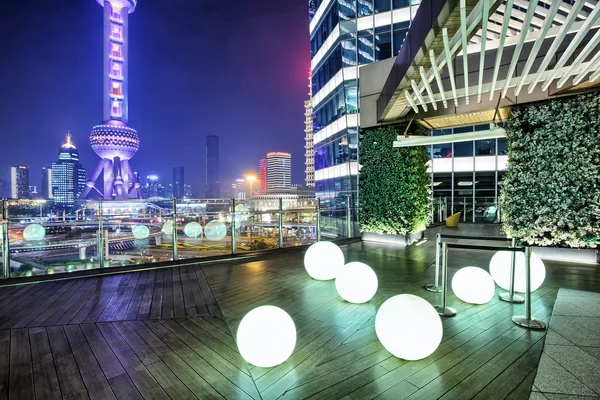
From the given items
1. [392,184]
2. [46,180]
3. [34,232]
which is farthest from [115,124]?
[392,184]

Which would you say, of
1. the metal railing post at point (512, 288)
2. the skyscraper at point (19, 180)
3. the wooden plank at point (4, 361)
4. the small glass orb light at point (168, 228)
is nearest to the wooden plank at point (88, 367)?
the wooden plank at point (4, 361)

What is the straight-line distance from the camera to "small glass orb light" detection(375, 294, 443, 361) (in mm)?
2400

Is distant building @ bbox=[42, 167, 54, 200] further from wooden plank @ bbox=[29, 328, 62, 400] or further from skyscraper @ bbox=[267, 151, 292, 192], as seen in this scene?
wooden plank @ bbox=[29, 328, 62, 400]

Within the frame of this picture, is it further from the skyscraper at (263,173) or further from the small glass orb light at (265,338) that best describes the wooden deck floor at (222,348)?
the skyscraper at (263,173)

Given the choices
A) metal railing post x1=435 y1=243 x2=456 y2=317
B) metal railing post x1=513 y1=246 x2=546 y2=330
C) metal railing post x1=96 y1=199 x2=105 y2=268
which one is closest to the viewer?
metal railing post x1=513 y1=246 x2=546 y2=330

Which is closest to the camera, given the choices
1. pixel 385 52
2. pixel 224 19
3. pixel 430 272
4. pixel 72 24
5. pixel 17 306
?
pixel 17 306

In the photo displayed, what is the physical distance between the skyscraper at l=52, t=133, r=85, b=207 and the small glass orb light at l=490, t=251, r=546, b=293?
137 m

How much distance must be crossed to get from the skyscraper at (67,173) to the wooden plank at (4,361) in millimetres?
134118

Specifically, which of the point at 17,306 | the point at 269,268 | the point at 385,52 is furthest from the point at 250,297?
the point at 385,52

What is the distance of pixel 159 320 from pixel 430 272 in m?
4.55

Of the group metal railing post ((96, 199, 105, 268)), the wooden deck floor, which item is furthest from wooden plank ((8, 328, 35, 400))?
metal railing post ((96, 199, 105, 268))

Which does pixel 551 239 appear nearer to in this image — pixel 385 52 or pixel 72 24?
pixel 385 52

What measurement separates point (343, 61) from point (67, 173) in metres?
133

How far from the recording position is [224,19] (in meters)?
57.0
